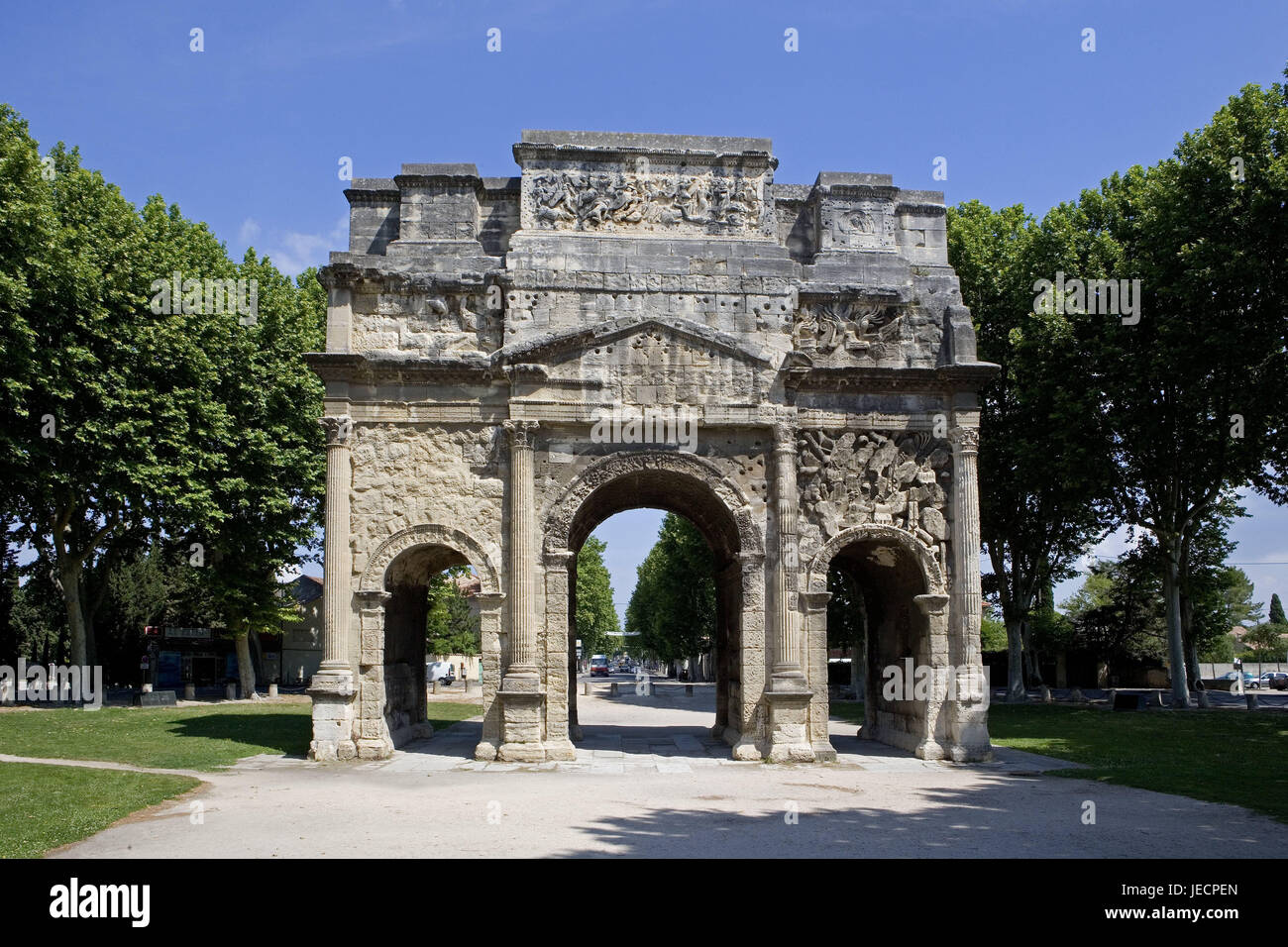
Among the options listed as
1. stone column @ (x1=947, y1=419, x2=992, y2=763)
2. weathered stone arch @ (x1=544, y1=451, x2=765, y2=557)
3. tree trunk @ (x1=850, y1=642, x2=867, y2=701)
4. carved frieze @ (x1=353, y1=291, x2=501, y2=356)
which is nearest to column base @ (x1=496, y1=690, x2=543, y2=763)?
weathered stone arch @ (x1=544, y1=451, x2=765, y2=557)

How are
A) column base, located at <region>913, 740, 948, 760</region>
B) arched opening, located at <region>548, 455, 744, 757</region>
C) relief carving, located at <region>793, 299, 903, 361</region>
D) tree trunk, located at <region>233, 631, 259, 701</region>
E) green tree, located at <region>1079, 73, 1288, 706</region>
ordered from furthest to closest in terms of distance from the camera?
Result: tree trunk, located at <region>233, 631, 259, 701</region>, green tree, located at <region>1079, 73, 1288, 706</region>, relief carving, located at <region>793, 299, 903, 361</region>, arched opening, located at <region>548, 455, 744, 757</region>, column base, located at <region>913, 740, 948, 760</region>

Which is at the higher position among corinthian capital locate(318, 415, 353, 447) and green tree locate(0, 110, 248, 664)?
green tree locate(0, 110, 248, 664)

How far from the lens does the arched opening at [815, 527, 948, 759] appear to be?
18.1m

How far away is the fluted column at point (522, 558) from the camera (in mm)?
17422

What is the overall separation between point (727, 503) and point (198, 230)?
20.9 m

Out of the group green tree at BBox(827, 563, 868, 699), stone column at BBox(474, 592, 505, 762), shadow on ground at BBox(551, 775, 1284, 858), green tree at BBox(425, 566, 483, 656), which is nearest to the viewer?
shadow on ground at BBox(551, 775, 1284, 858)

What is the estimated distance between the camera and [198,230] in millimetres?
30422

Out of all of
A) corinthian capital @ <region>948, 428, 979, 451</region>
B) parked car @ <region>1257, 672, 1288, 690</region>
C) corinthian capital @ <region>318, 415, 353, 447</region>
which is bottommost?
parked car @ <region>1257, 672, 1288, 690</region>

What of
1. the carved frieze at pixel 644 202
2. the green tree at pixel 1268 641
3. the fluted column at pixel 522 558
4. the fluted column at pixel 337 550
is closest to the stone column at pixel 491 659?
the fluted column at pixel 522 558

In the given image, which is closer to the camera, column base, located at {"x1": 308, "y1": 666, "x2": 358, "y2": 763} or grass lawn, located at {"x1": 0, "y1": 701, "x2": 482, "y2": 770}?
column base, located at {"x1": 308, "y1": 666, "x2": 358, "y2": 763}

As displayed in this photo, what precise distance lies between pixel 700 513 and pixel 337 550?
7393 mm

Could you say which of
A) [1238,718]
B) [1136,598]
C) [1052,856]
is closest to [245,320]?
[1052,856]

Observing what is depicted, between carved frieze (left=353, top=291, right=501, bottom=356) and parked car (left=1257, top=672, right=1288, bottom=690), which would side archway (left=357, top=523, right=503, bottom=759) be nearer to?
carved frieze (left=353, top=291, right=501, bottom=356)

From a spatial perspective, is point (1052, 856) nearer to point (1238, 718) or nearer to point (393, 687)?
point (393, 687)
